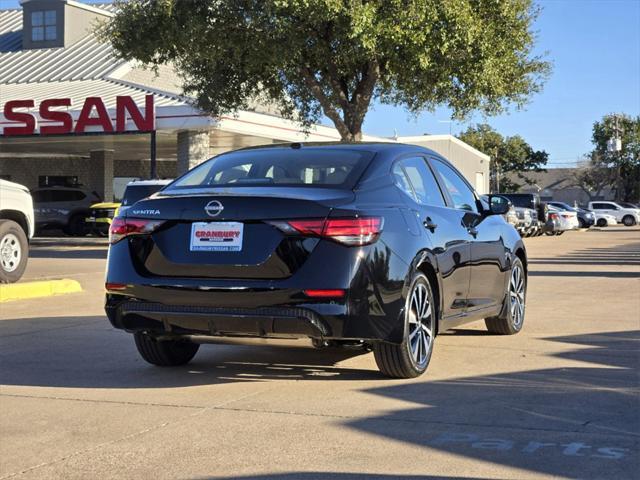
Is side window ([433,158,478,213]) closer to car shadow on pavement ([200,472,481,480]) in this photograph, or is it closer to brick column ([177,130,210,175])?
car shadow on pavement ([200,472,481,480])

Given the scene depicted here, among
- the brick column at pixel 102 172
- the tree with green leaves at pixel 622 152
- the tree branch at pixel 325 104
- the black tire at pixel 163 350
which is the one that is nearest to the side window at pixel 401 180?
the black tire at pixel 163 350

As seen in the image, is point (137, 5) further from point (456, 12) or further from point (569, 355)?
point (569, 355)

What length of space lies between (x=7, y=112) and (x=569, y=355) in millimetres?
26469

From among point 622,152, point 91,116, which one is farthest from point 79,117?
point 622,152

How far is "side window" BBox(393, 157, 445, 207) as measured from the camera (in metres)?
7.05

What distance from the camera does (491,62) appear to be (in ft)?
78.7

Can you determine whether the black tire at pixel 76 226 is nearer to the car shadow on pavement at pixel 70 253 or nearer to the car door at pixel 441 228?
the car shadow on pavement at pixel 70 253

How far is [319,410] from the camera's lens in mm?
5789

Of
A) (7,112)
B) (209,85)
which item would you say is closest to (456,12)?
(209,85)

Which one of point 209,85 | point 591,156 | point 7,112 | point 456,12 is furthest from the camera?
point 591,156

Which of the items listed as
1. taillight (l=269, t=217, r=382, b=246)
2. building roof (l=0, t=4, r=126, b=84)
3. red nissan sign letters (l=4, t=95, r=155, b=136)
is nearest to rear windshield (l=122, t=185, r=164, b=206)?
taillight (l=269, t=217, r=382, b=246)

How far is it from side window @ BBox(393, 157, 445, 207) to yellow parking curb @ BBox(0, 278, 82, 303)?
6.36 meters

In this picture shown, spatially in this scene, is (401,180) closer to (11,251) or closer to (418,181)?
(418,181)

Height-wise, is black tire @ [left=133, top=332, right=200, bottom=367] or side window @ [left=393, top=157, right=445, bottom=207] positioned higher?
side window @ [left=393, top=157, right=445, bottom=207]
